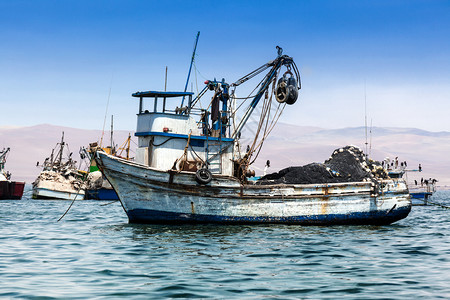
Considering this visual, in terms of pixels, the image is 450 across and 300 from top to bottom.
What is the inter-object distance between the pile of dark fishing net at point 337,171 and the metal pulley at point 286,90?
3115 millimetres

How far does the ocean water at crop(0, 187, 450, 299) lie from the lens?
8.94m

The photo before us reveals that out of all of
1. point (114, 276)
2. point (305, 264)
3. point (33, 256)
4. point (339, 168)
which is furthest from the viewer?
point (339, 168)

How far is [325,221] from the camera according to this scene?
19391mm

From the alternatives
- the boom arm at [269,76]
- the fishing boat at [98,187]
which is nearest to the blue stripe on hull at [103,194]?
the fishing boat at [98,187]

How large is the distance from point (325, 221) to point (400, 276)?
9115 millimetres

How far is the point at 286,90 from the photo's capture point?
73.5 ft

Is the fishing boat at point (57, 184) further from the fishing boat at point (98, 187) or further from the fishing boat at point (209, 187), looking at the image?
the fishing boat at point (209, 187)

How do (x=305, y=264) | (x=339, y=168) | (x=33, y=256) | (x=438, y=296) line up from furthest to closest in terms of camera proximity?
(x=339, y=168), (x=33, y=256), (x=305, y=264), (x=438, y=296)

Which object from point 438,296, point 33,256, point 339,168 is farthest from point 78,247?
point 339,168

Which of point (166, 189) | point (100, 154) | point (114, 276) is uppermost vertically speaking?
point (100, 154)

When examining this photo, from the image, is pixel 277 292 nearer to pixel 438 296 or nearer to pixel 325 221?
pixel 438 296

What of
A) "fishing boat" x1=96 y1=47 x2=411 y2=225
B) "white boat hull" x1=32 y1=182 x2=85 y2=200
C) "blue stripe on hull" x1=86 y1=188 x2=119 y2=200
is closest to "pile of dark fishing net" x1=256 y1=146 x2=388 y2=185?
"fishing boat" x1=96 y1=47 x2=411 y2=225

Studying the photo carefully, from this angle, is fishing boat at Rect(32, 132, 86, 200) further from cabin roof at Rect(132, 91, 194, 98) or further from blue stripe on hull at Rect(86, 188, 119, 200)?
cabin roof at Rect(132, 91, 194, 98)

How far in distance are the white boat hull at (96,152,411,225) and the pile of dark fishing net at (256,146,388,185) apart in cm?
108
